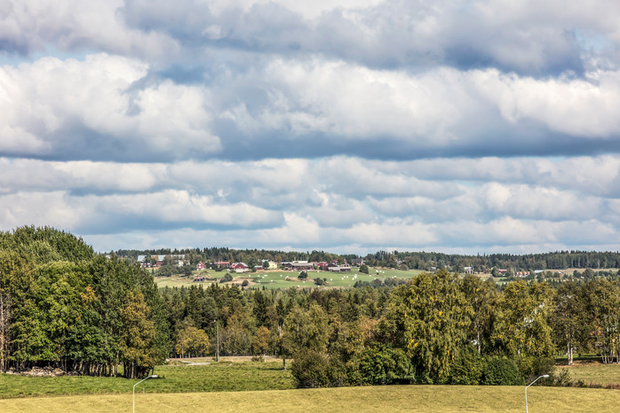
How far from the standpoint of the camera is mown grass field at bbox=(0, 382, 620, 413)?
7919 cm

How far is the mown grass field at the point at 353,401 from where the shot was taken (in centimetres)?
7919

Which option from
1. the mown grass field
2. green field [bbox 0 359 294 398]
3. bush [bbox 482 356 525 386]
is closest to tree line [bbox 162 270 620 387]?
bush [bbox 482 356 525 386]

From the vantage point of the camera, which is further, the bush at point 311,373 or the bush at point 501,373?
the bush at point 311,373

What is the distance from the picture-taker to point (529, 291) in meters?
114

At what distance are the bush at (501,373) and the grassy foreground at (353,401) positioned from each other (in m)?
3.98

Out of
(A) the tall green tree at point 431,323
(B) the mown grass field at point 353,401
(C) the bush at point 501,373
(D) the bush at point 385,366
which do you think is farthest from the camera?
(D) the bush at point 385,366

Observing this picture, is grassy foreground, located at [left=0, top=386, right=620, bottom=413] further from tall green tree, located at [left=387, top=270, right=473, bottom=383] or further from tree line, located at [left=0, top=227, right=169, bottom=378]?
tree line, located at [left=0, top=227, right=169, bottom=378]

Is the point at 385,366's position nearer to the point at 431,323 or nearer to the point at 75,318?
the point at 431,323

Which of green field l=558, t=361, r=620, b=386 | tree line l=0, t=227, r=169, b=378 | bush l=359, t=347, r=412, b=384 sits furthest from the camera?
tree line l=0, t=227, r=169, b=378

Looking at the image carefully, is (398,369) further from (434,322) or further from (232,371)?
(232,371)

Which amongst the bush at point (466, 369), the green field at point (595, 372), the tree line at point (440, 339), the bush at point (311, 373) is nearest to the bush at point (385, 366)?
the tree line at point (440, 339)

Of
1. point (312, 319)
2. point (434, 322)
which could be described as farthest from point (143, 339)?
point (434, 322)

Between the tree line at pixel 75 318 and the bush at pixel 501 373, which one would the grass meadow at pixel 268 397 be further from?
the tree line at pixel 75 318

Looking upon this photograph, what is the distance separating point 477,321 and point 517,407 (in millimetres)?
29865
